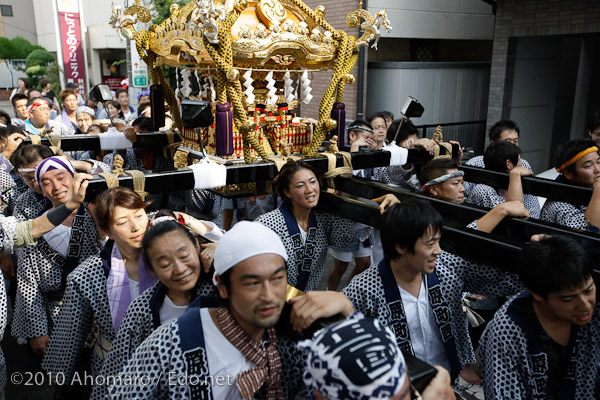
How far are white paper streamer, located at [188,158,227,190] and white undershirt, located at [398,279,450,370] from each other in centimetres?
145

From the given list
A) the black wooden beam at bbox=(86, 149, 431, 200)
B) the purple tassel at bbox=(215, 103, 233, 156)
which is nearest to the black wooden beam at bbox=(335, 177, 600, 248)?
the black wooden beam at bbox=(86, 149, 431, 200)

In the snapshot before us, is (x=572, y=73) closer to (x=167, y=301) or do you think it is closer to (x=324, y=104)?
(x=324, y=104)

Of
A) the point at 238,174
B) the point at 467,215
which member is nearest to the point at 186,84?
the point at 238,174

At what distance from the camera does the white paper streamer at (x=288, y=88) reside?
4.48 m

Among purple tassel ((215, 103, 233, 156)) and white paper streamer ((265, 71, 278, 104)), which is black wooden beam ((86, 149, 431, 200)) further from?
white paper streamer ((265, 71, 278, 104))

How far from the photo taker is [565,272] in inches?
67.1

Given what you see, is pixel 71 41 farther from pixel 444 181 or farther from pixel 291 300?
pixel 291 300

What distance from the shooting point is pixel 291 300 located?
5.78 ft

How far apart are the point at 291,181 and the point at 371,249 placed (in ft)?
5.34

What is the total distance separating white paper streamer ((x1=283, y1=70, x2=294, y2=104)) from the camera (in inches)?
176

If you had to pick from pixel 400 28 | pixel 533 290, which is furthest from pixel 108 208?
pixel 400 28

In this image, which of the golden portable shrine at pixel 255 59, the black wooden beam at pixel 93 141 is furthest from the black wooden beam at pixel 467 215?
the black wooden beam at pixel 93 141

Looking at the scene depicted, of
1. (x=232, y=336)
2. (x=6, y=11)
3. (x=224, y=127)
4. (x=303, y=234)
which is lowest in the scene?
(x=303, y=234)

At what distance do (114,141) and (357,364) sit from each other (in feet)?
13.9
